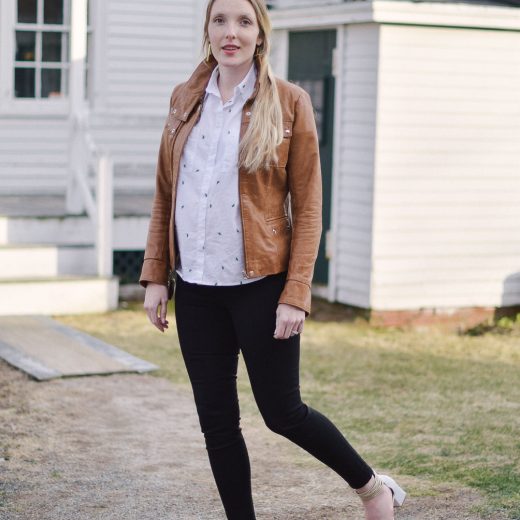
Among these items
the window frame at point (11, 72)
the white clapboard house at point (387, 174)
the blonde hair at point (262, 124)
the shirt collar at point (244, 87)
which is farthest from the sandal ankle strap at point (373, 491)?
the window frame at point (11, 72)

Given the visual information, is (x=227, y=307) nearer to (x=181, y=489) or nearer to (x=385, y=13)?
(x=181, y=489)

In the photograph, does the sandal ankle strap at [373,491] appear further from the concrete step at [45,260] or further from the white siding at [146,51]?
the white siding at [146,51]

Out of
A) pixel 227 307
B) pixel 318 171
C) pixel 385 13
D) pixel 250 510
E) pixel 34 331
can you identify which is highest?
pixel 385 13

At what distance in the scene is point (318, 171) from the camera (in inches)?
162

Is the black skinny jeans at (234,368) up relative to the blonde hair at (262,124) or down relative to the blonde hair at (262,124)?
down

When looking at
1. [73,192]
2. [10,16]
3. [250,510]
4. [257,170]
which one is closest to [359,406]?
[250,510]

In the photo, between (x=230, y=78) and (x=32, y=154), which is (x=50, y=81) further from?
(x=230, y=78)

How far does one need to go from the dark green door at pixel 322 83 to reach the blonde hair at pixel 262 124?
6.17m

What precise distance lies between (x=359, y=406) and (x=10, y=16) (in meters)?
6.74

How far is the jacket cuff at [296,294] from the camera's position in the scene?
402cm

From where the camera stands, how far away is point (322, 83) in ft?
33.9

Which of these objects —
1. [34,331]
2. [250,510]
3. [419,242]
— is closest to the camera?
[250,510]

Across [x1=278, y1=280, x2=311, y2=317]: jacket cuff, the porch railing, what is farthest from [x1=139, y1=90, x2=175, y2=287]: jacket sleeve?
the porch railing

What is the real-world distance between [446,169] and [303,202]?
5.91 metres
